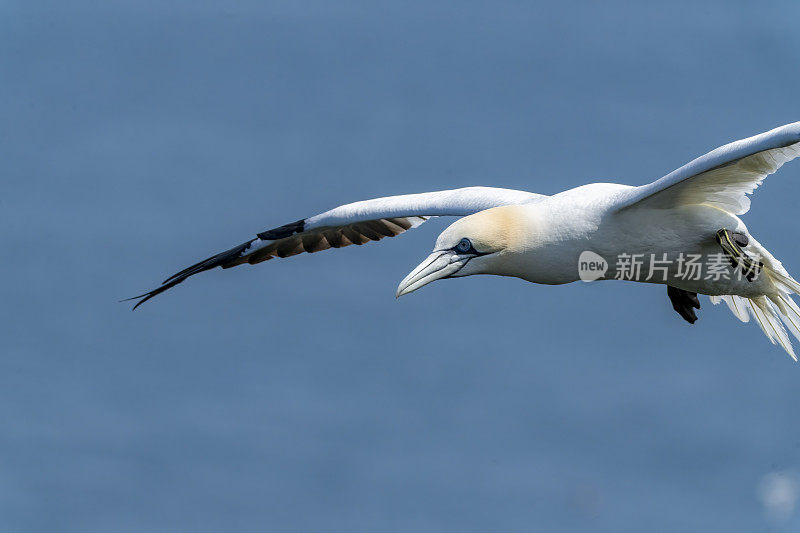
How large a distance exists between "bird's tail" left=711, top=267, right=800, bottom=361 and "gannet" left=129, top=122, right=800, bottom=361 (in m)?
0.03

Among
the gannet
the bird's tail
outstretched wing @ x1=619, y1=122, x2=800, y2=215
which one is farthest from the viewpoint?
the bird's tail

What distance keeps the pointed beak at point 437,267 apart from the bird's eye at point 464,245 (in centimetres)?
5

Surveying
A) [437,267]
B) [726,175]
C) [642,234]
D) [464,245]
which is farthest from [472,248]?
[726,175]

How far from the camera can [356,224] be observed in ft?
44.5

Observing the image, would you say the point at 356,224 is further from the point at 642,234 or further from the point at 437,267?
the point at 642,234

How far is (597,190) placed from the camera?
10695 millimetres

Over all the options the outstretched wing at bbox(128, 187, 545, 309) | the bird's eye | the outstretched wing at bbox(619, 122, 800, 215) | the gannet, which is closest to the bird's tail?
the gannet

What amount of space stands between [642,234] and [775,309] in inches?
87.0

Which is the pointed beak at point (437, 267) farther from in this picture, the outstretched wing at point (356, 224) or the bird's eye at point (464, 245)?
the outstretched wing at point (356, 224)

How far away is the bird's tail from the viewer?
1179 cm

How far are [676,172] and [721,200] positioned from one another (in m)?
1.08

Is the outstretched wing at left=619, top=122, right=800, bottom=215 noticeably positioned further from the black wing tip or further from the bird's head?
the black wing tip

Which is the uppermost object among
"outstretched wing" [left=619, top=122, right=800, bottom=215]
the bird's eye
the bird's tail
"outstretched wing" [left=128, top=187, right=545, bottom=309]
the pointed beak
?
"outstretched wing" [left=128, top=187, right=545, bottom=309]

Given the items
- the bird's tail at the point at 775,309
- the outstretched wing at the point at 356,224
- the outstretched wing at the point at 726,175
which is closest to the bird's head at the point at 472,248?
the outstretched wing at the point at 726,175
